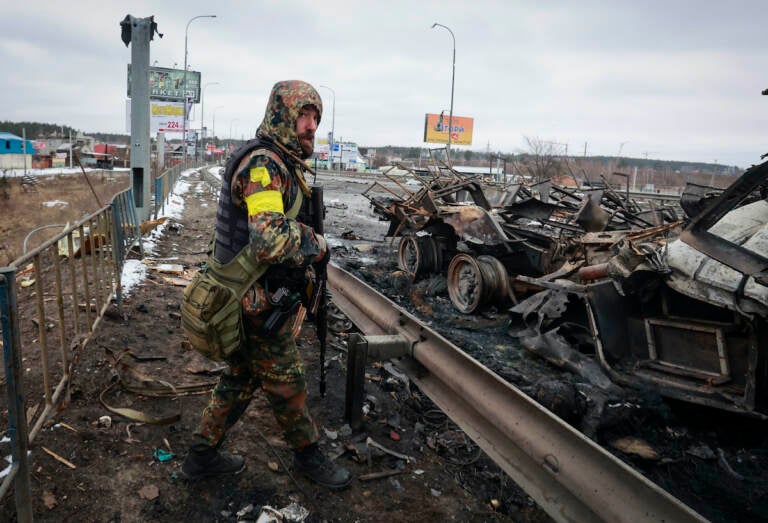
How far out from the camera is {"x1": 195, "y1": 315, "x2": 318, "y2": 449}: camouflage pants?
2590mm

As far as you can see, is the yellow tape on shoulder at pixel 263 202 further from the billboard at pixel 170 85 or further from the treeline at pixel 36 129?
the treeline at pixel 36 129

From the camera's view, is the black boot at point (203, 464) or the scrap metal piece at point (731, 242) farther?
the scrap metal piece at point (731, 242)

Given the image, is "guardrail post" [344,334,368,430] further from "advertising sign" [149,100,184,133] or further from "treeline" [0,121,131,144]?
"treeline" [0,121,131,144]

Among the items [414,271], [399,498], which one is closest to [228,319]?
[399,498]

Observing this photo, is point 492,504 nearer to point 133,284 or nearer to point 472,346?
point 472,346

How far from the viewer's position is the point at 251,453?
296 cm

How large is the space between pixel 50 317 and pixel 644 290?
16.9 ft

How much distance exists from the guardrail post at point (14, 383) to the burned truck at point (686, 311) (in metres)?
3.84

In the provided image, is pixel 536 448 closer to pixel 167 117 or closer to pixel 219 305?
pixel 219 305

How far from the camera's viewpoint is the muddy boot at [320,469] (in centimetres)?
269

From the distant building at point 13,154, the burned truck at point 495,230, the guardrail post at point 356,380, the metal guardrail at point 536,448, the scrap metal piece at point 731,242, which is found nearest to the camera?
the metal guardrail at point 536,448

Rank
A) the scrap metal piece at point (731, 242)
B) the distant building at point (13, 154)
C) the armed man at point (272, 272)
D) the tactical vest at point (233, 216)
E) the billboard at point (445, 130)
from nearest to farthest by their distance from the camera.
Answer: the armed man at point (272, 272) < the tactical vest at point (233, 216) < the scrap metal piece at point (731, 242) < the distant building at point (13, 154) < the billboard at point (445, 130)

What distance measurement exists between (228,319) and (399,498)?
4.29 ft

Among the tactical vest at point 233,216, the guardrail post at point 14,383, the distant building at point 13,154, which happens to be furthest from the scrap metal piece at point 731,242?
the distant building at point 13,154
